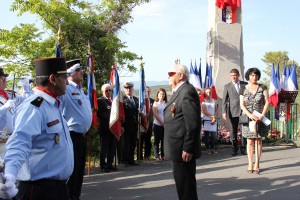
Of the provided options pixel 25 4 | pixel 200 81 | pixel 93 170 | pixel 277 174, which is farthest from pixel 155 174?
pixel 25 4

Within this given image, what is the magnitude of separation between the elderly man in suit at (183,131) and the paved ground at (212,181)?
4.66 feet

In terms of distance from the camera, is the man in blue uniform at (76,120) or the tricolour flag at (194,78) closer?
the man in blue uniform at (76,120)

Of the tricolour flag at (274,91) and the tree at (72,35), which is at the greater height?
the tree at (72,35)

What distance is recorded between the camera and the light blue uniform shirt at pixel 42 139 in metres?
3.15

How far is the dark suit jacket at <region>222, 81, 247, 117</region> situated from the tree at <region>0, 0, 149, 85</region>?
6891 mm

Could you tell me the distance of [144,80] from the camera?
11.7 metres

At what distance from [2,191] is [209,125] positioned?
9.82 metres

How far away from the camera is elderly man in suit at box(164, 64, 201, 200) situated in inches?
210

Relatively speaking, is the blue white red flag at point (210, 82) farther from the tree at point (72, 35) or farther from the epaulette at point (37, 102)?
the epaulette at point (37, 102)

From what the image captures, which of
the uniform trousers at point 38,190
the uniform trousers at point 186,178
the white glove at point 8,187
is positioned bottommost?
the uniform trousers at point 186,178

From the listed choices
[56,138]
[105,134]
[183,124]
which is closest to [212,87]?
[105,134]

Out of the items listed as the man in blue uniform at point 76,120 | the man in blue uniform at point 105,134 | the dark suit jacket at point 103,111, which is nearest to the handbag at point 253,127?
the man in blue uniform at point 105,134

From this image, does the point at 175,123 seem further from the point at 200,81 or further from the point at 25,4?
the point at 25,4

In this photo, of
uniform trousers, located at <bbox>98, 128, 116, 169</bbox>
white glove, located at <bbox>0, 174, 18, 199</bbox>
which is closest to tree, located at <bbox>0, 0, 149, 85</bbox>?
uniform trousers, located at <bbox>98, 128, 116, 169</bbox>
